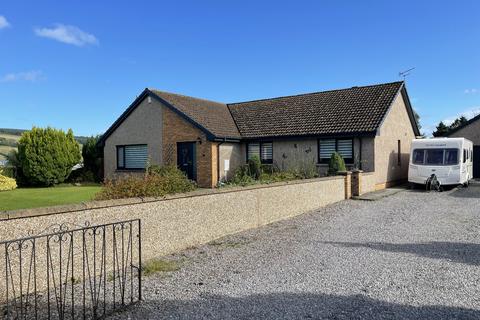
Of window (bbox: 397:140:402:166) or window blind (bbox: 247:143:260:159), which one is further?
window (bbox: 397:140:402:166)

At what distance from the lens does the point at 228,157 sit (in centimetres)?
2014

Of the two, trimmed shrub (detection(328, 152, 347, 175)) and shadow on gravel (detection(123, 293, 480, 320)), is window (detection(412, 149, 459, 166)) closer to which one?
trimmed shrub (detection(328, 152, 347, 175))

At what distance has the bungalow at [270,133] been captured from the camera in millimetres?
17984

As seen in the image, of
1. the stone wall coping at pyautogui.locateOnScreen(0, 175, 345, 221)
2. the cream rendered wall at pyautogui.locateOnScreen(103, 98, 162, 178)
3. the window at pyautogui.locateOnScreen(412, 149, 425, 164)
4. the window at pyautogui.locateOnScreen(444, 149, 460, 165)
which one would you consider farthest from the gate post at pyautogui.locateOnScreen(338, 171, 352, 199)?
the cream rendered wall at pyautogui.locateOnScreen(103, 98, 162, 178)

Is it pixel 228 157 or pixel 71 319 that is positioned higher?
pixel 228 157

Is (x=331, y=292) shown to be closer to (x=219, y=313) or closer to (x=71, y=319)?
(x=219, y=313)

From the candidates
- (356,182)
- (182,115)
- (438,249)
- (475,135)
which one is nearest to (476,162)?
(475,135)

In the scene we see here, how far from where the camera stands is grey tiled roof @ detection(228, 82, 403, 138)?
1795 centimetres

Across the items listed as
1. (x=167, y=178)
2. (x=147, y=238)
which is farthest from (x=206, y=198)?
(x=147, y=238)

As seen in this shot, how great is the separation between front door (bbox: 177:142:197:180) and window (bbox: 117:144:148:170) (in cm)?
276

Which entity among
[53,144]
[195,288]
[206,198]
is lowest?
[195,288]

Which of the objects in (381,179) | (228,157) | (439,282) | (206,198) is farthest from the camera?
(228,157)

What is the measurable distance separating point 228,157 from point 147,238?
14.0 m

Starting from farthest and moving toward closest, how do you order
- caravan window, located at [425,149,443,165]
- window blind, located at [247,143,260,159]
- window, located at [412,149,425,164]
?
window blind, located at [247,143,260,159] < window, located at [412,149,425,164] < caravan window, located at [425,149,443,165]
